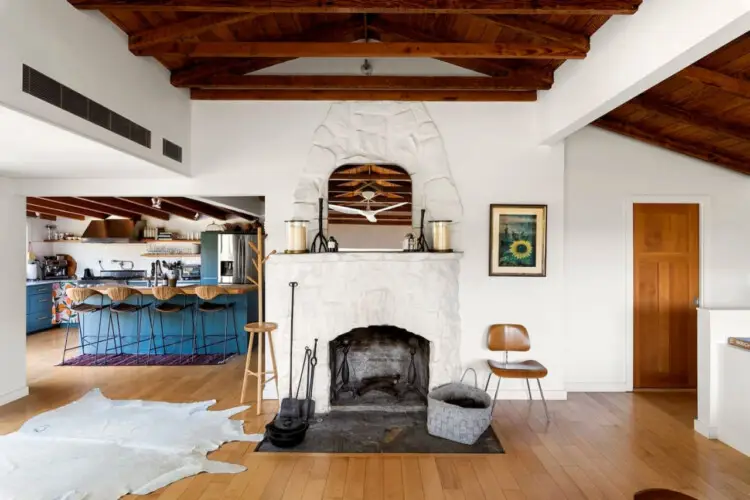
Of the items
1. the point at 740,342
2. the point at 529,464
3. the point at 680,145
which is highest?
the point at 680,145

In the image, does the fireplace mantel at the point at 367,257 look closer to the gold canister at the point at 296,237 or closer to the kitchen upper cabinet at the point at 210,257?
the gold canister at the point at 296,237

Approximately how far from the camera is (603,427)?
3.67 m

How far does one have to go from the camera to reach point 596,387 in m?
4.59

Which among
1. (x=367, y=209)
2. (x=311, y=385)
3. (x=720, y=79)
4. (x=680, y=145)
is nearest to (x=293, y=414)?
(x=311, y=385)

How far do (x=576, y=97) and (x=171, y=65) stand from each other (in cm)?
339

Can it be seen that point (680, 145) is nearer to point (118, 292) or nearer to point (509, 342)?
point (509, 342)

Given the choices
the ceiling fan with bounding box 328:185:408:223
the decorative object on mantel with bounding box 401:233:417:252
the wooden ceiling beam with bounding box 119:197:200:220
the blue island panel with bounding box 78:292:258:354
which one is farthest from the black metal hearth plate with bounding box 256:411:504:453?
the wooden ceiling beam with bounding box 119:197:200:220

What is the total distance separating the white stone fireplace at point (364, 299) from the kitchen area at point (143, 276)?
1.50 metres

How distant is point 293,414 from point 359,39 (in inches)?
138

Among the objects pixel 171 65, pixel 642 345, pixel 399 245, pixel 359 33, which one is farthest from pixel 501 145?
pixel 171 65

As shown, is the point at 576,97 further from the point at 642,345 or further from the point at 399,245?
the point at 642,345

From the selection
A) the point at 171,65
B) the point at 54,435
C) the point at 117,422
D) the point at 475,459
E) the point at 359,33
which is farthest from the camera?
the point at 359,33

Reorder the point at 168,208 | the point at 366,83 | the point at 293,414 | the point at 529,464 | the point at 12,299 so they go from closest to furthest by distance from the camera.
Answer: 1. the point at 529,464
2. the point at 293,414
3. the point at 366,83
4. the point at 12,299
5. the point at 168,208

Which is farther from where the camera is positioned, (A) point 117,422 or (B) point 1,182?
(B) point 1,182
